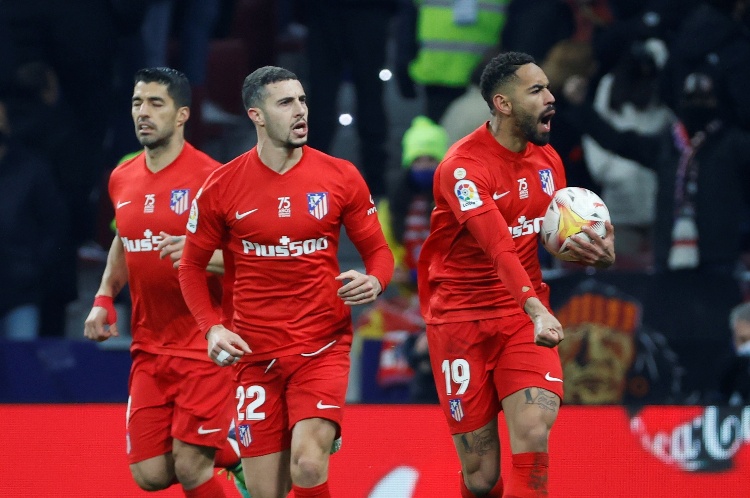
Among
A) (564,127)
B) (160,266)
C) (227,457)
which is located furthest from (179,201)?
(564,127)

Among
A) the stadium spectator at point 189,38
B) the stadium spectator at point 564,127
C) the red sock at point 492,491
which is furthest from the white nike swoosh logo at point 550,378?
the stadium spectator at point 189,38

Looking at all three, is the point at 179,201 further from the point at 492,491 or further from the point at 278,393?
the point at 492,491

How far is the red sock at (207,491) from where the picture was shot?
6461mm

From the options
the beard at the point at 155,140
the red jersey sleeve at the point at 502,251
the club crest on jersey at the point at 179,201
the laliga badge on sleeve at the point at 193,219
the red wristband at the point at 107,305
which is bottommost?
the red wristband at the point at 107,305

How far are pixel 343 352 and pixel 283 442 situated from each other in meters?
0.46

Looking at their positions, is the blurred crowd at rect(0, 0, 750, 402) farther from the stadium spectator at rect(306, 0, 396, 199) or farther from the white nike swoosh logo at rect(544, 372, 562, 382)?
the white nike swoosh logo at rect(544, 372, 562, 382)

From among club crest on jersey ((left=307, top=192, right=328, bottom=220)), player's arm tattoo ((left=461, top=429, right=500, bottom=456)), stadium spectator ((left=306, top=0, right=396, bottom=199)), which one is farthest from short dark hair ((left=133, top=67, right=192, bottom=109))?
stadium spectator ((left=306, top=0, right=396, bottom=199))

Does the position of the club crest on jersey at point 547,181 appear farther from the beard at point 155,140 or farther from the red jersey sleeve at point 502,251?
the beard at point 155,140

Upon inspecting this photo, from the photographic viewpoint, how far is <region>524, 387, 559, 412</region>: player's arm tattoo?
18.9 feet

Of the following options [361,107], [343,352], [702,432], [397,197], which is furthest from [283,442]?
[361,107]

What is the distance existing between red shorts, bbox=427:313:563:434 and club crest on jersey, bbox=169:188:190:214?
1319mm

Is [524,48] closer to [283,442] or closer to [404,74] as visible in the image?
[404,74]

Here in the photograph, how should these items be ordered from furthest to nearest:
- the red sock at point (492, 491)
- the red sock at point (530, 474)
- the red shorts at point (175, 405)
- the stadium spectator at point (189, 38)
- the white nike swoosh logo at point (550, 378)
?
the stadium spectator at point (189, 38) → the red shorts at point (175, 405) → the red sock at point (492, 491) → the white nike swoosh logo at point (550, 378) → the red sock at point (530, 474)

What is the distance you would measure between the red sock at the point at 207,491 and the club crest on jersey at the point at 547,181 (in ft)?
6.72
